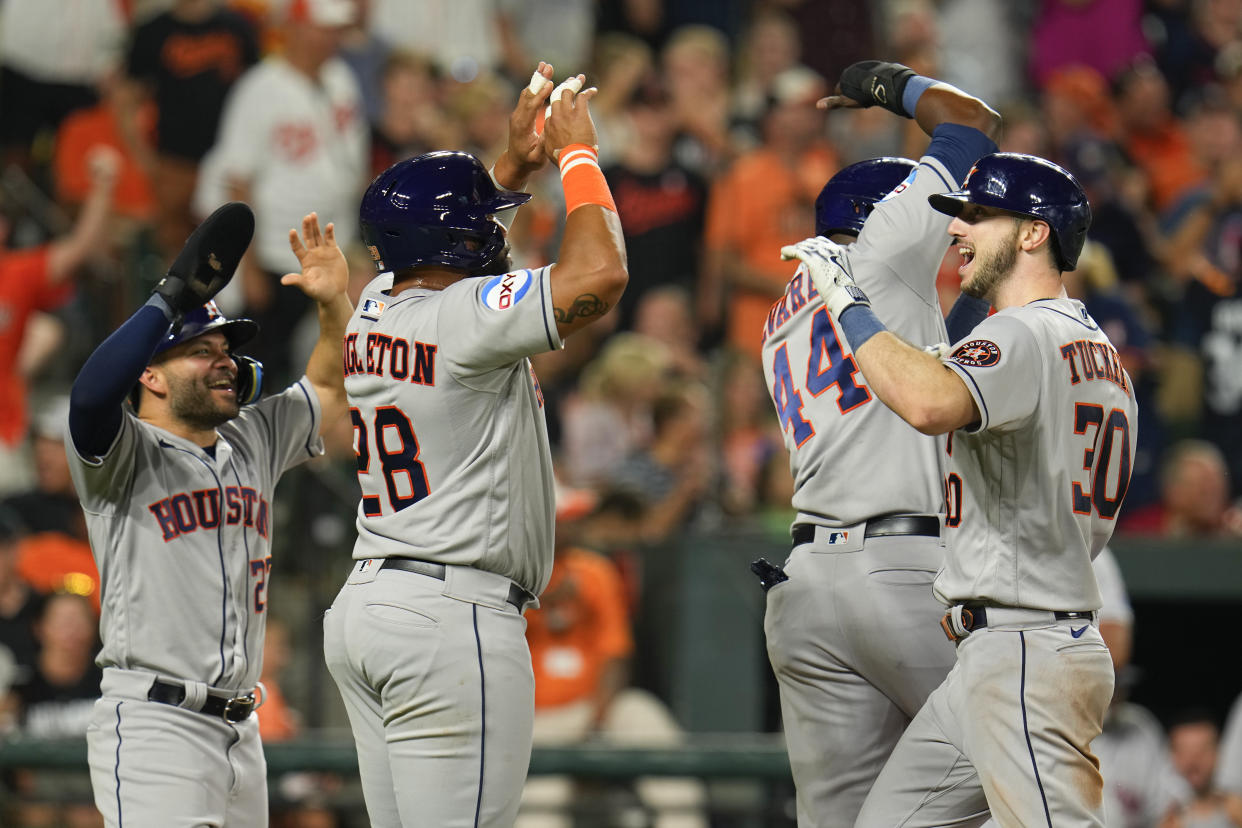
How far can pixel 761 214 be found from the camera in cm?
950

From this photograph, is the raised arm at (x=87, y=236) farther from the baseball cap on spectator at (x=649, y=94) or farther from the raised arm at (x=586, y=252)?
the raised arm at (x=586, y=252)

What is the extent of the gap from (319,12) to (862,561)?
5798 millimetres

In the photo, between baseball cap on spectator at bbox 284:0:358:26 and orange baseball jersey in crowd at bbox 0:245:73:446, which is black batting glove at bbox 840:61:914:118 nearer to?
baseball cap on spectator at bbox 284:0:358:26

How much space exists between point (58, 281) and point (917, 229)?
565 centimetres

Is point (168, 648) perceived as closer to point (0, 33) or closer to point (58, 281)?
point (58, 281)

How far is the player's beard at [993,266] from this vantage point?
12.8ft

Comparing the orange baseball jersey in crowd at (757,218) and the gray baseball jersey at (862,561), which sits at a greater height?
the orange baseball jersey in crowd at (757,218)

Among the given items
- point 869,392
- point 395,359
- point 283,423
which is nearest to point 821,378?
point 869,392

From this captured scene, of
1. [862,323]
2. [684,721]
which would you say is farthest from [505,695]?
[684,721]

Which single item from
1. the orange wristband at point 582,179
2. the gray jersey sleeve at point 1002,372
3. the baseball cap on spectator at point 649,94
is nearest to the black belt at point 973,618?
the gray jersey sleeve at point 1002,372

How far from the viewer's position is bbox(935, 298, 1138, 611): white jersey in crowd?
3711 mm

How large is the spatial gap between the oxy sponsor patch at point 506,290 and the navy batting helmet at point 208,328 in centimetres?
107

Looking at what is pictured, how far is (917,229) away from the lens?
4199 millimetres

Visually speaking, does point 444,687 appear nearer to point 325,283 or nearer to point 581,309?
point 581,309
